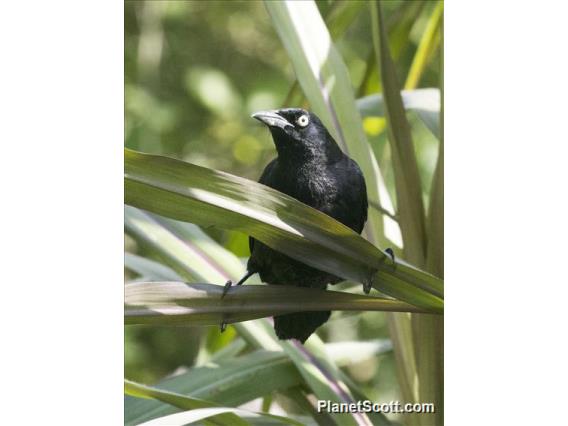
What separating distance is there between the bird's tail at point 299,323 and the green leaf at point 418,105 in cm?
41

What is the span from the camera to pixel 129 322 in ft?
4.45

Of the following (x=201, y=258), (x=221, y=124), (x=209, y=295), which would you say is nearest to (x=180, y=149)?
(x=221, y=124)

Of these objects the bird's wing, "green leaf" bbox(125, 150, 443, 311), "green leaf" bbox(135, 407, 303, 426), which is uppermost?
the bird's wing

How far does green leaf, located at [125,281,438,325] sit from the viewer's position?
4.31ft

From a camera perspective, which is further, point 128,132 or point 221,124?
point 221,124

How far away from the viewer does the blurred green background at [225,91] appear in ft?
5.46

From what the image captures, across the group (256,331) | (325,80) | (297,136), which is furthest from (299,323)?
(325,80)

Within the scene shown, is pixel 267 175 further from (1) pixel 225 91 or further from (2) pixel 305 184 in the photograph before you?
(1) pixel 225 91

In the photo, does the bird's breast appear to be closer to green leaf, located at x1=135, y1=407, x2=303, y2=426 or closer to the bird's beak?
the bird's beak

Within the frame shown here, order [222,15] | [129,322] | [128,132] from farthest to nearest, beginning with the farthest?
1. [222,15]
2. [128,132]
3. [129,322]

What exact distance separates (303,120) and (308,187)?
0.13m

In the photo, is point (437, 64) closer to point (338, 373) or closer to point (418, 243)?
point (418, 243)

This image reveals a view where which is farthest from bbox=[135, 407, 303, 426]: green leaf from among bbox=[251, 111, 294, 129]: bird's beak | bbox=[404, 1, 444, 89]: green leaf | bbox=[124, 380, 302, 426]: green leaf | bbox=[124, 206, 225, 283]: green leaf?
bbox=[404, 1, 444, 89]: green leaf

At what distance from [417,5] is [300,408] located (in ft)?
2.75
